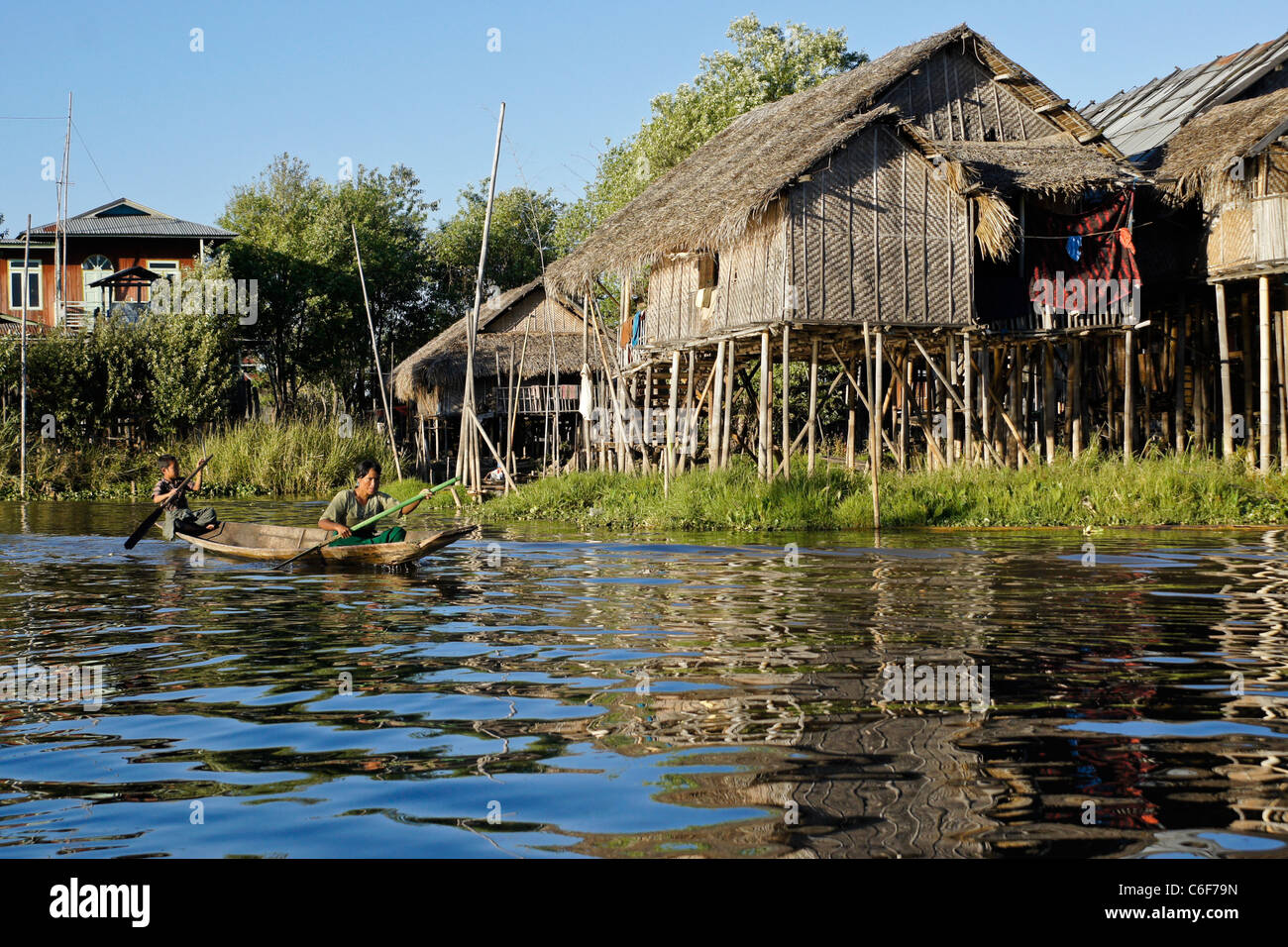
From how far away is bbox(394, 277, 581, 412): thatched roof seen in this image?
38.2 metres

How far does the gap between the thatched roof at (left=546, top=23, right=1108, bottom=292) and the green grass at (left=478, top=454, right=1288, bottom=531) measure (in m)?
4.16

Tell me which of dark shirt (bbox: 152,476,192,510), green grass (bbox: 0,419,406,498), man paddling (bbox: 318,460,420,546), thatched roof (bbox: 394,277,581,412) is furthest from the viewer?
thatched roof (bbox: 394,277,581,412)

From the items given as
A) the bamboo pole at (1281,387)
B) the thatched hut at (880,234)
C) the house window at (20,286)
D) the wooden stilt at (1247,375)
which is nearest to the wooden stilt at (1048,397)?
the thatched hut at (880,234)

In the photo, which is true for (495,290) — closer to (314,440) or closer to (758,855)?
(314,440)

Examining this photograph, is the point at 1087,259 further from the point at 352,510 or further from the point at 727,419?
the point at 352,510

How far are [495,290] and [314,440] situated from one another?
15506mm

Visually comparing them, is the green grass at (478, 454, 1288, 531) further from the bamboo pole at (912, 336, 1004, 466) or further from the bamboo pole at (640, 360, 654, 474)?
the bamboo pole at (640, 360, 654, 474)

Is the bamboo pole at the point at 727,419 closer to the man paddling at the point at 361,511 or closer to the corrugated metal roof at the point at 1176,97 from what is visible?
the man paddling at the point at 361,511

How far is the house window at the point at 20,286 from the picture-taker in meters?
40.0

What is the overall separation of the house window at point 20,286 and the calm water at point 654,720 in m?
31.2

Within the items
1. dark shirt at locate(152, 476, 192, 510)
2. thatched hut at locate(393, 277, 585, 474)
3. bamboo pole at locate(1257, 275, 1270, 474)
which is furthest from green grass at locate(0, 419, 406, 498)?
bamboo pole at locate(1257, 275, 1270, 474)

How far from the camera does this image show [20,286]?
40.4 m

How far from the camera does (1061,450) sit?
79.0 ft

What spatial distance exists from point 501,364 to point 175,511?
2373 centimetres
